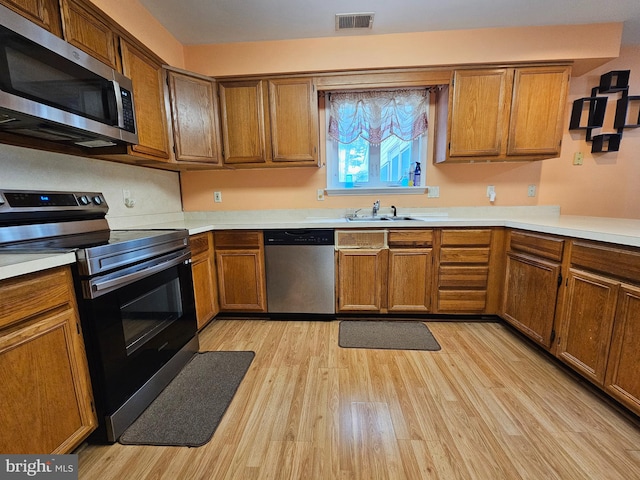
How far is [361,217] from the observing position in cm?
273

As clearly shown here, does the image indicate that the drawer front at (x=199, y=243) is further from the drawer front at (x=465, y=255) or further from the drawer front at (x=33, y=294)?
the drawer front at (x=465, y=255)

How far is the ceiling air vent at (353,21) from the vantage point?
212cm

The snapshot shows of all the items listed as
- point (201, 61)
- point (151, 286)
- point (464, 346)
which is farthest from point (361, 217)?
point (201, 61)

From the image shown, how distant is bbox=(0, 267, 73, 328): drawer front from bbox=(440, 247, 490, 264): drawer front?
7.83ft

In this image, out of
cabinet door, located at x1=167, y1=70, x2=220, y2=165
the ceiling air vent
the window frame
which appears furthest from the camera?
the window frame

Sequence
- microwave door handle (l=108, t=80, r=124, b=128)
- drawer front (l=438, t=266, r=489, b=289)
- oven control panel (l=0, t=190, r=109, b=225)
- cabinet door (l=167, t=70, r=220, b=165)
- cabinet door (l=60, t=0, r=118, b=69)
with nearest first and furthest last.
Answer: oven control panel (l=0, t=190, r=109, b=225) → cabinet door (l=60, t=0, r=118, b=69) → microwave door handle (l=108, t=80, r=124, b=128) → cabinet door (l=167, t=70, r=220, b=165) → drawer front (l=438, t=266, r=489, b=289)

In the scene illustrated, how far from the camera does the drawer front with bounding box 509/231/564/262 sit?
173 centimetres

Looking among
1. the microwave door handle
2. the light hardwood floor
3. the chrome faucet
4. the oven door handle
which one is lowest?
the light hardwood floor

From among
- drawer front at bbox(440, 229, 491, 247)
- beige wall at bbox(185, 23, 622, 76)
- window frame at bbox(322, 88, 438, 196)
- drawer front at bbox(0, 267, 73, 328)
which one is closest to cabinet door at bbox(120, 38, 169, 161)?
beige wall at bbox(185, 23, 622, 76)

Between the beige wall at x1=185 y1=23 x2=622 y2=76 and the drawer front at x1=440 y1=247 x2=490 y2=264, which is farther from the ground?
the beige wall at x1=185 y1=23 x2=622 y2=76

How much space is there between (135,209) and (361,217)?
78.2 inches

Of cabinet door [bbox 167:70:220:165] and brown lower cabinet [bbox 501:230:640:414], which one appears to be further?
cabinet door [bbox 167:70:220:165]

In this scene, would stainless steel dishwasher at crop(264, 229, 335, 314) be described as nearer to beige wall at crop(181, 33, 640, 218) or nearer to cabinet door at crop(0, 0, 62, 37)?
beige wall at crop(181, 33, 640, 218)

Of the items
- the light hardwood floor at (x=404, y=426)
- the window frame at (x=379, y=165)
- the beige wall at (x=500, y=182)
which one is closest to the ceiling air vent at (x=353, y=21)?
the beige wall at (x=500, y=182)
